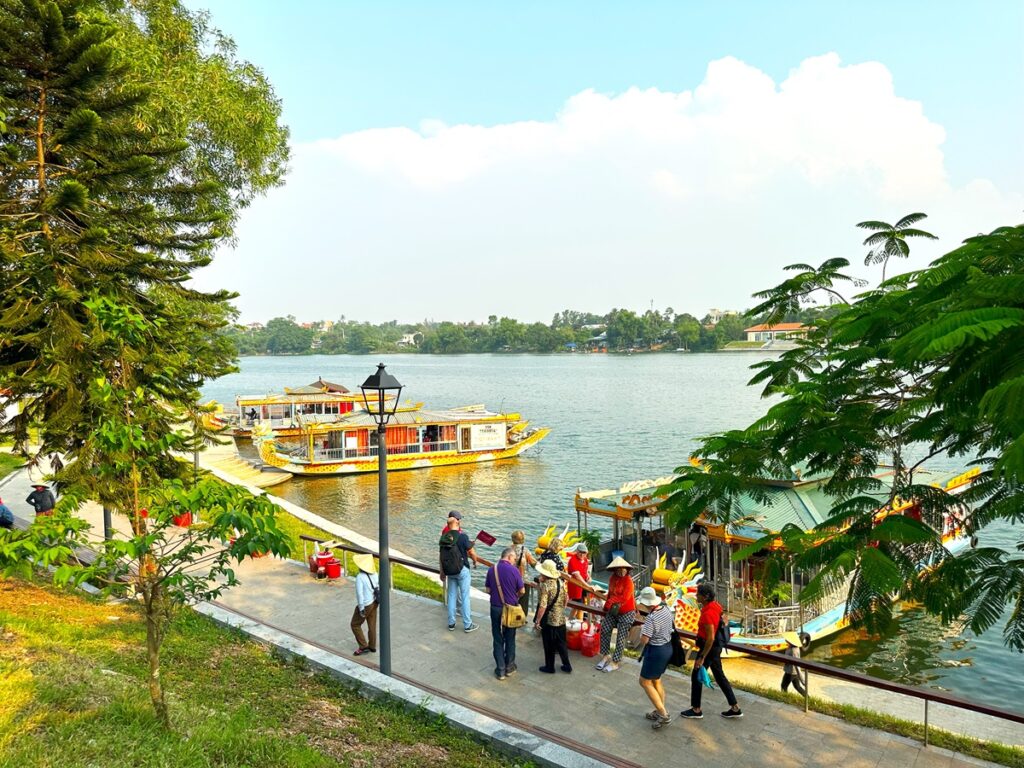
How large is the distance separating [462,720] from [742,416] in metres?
51.0

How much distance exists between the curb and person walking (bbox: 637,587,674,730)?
1233 millimetres

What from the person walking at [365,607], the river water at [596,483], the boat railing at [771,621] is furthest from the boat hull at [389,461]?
the person walking at [365,607]

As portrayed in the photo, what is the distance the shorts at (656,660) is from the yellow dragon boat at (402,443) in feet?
89.5

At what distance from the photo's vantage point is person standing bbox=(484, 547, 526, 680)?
7.18 metres

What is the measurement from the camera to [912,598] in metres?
4.25

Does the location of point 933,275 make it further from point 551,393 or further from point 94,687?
point 551,393

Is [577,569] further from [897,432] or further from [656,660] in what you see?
[897,432]

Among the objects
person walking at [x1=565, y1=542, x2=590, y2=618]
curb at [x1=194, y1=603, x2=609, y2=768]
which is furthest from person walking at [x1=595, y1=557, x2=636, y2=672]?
curb at [x1=194, y1=603, x2=609, y2=768]

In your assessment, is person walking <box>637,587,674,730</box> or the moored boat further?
the moored boat

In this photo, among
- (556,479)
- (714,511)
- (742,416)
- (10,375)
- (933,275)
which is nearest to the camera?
(933,275)

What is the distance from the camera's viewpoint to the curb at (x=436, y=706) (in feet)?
16.8

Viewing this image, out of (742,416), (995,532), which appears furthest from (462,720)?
(742,416)

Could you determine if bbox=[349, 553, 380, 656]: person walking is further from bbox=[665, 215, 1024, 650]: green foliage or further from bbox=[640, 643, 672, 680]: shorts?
bbox=[665, 215, 1024, 650]: green foliage

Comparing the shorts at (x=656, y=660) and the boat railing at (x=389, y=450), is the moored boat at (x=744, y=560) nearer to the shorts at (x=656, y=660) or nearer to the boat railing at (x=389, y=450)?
the shorts at (x=656, y=660)
